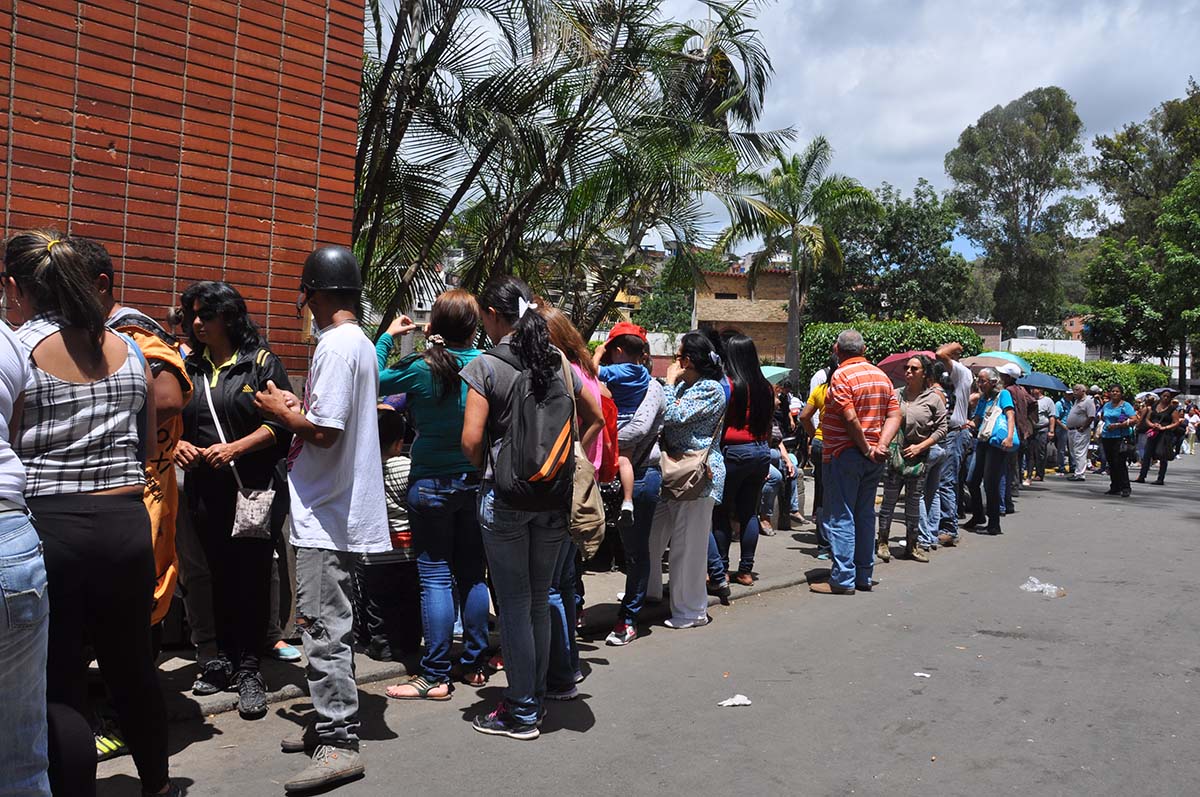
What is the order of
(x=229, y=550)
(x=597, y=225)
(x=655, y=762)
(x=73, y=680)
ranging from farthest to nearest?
(x=597, y=225)
(x=229, y=550)
(x=655, y=762)
(x=73, y=680)

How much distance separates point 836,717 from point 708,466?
210cm

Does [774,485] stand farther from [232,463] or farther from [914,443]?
[232,463]

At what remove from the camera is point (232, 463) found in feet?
16.6

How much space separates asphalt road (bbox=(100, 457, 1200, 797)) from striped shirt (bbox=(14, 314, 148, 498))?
57.2 inches

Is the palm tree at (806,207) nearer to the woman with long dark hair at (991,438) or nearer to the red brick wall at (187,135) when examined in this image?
the woman with long dark hair at (991,438)

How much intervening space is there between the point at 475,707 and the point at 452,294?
2.12 metres

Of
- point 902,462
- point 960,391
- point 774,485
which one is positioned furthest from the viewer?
point 960,391

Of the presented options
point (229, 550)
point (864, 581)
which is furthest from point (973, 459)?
point (229, 550)

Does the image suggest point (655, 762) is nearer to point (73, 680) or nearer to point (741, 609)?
point (73, 680)

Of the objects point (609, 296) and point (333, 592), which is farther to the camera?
point (609, 296)

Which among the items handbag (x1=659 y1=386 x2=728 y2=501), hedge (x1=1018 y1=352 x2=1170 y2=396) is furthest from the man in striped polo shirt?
hedge (x1=1018 y1=352 x2=1170 y2=396)

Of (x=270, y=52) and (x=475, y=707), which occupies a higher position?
(x=270, y=52)

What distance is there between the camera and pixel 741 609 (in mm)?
7953

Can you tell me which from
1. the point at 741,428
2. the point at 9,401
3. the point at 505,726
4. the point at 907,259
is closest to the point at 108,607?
the point at 9,401
